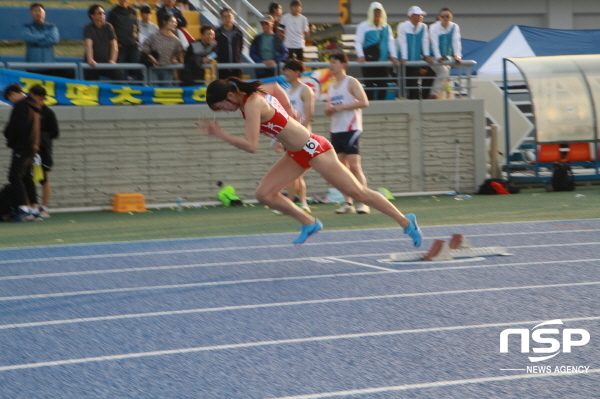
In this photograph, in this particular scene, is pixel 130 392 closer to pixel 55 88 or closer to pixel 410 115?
pixel 55 88

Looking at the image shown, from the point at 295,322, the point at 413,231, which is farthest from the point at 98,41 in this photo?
the point at 295,322

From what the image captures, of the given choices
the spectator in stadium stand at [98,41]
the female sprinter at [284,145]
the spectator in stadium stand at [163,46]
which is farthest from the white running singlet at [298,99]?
the spectator in stadium stand at [98,41]

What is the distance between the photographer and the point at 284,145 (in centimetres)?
838

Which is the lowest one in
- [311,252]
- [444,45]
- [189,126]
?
[311,252]

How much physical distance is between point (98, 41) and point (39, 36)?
0.95 metres

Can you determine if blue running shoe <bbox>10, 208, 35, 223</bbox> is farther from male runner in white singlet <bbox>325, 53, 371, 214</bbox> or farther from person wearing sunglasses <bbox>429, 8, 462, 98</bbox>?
person wearing sunglasses <bbox>429, 8, 462, 98</bbox>

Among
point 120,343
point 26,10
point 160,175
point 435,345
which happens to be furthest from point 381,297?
point 26,10

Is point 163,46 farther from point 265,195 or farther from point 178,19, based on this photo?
point 265,195

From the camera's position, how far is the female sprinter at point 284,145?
7.62 m

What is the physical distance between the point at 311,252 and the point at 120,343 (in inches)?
164

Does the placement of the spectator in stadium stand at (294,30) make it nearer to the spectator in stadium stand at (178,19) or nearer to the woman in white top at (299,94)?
the spectator in stadium stand at (178,19)

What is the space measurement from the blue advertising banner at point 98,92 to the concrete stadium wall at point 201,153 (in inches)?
5.4

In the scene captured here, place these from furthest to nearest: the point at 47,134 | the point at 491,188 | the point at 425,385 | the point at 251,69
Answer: the point at 491,188 < the point at 251,69 < the point at 47,134 < the point at 425,385

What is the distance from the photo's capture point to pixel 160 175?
15.4 meters
